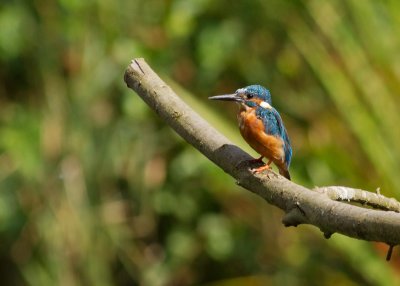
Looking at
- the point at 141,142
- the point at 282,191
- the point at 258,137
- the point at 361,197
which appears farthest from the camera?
the point at 141,142

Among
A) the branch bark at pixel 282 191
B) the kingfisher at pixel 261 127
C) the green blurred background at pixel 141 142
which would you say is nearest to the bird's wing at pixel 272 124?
the kingfisher at pixel 261 127

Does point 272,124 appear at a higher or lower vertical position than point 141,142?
lower

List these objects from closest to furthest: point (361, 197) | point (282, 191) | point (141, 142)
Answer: point (282, 191)
point (361, 197)
point (141, 142)

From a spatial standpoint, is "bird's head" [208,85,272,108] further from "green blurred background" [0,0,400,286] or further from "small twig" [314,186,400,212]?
"green blurred background" [0,0,400,286]

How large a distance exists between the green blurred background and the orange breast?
177 centimetres

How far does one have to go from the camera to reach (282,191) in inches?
68.1

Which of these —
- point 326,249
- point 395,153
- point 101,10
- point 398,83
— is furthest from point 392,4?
point 101,10

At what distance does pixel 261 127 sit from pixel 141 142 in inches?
98.9

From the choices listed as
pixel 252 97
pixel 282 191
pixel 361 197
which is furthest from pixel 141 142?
Result: pixel 282 191

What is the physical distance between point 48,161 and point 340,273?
5.08 ft

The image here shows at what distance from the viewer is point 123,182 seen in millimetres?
4863

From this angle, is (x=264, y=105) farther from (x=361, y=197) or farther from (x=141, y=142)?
(x=141, y=142)

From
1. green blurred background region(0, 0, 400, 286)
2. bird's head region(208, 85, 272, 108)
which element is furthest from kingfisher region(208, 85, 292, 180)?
green blurred background region(0, 0, 400, 286)

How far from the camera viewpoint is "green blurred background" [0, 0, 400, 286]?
441 centimetres
